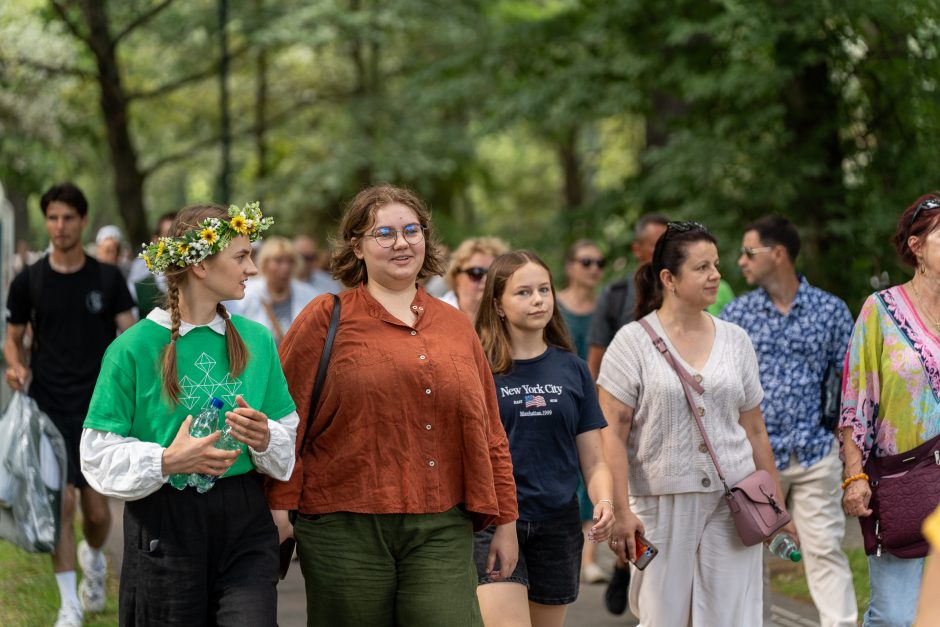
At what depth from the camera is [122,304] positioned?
296 inches

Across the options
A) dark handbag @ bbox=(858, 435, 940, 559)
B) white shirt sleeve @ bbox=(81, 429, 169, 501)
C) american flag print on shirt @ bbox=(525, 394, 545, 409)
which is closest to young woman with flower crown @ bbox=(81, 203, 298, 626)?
white shirt sleeve @ bbox=(81, 429, 169, 501)

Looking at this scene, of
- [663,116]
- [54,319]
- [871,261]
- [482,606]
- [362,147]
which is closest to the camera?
[482,606]

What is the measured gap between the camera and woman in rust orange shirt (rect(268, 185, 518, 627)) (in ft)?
14.3

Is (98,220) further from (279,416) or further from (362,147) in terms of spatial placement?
(279,416)

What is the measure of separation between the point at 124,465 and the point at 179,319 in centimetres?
51

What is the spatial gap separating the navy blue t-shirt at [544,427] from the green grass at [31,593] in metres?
2.95

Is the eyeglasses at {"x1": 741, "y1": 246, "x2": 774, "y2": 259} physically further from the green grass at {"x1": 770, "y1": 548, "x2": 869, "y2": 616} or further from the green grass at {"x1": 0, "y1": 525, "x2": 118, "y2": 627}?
the green grass at {"x1": 0, "y1": 525, "x2": 118, "y2": 627}

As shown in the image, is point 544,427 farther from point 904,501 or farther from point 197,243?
point 197,243

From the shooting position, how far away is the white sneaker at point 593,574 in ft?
28.6

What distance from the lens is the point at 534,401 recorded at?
5.42m

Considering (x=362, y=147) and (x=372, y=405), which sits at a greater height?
(x=362, y=147)

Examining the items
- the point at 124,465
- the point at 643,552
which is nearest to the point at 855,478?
the point at 643,552

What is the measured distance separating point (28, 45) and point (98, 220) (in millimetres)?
19036

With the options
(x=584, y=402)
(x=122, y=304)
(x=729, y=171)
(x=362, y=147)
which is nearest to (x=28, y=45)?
(x=362, y=147)
